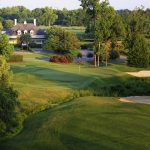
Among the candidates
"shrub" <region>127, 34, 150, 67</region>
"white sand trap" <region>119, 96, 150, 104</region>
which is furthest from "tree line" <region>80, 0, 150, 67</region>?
"white sand trap" <region>119, 96, 150, 104</region>

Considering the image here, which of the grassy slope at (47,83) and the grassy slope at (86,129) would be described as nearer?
the grassy slope at (86,129)

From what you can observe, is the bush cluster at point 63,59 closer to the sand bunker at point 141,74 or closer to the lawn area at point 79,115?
the sand bunker at point 141,74

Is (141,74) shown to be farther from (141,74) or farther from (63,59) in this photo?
(63,59)

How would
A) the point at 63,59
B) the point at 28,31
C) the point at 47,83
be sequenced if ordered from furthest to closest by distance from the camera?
the point at 28,31 → the point at 63,59 → the point at 47,83

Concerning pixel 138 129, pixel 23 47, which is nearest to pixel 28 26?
pixel 23 47

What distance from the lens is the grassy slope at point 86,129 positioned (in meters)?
27.3

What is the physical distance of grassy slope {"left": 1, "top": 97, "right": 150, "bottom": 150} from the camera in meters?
27.3

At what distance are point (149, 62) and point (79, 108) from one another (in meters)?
44.6

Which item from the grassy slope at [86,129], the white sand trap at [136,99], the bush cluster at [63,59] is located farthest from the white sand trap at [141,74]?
the grassy slope at [86,129]

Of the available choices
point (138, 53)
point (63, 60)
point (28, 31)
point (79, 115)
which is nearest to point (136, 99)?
point (79, 115)

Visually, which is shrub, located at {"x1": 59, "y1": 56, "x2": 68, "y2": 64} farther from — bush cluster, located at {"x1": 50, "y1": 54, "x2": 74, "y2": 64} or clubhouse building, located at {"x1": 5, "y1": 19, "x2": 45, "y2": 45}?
clubhouse building, located at {"x1": 5, "y1": 19, "x2": 45, "y2": 45}

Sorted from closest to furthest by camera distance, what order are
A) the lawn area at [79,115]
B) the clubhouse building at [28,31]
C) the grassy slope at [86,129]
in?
the grassy slope at [86,129], the lawn area at [79,115], the clubhouse building at [28,31]

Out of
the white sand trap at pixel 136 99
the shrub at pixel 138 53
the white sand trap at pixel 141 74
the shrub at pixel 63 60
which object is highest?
the shrub at pixel 138 53

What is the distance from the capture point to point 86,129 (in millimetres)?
30750
